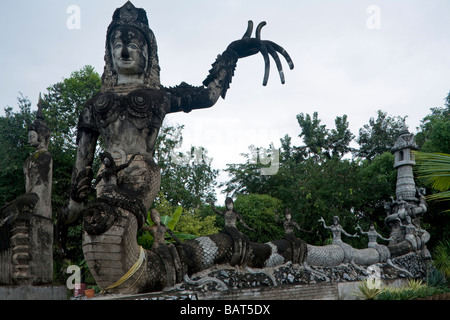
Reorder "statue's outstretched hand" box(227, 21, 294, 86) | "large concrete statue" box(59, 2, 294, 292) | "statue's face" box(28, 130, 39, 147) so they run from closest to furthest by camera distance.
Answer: "large concrete statue" box(59, 2, 294, 292) → "statue's face" box(28, 130, 39, 147) → "statue's outstretched hand" box(227, 21, 294, 86)

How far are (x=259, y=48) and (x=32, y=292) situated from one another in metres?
4.93

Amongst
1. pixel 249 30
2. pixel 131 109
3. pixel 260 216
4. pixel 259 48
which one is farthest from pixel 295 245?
pixel 260 216

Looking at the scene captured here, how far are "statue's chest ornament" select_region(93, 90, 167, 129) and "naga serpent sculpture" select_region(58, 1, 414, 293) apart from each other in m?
0.01

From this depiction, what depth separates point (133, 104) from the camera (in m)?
5.79

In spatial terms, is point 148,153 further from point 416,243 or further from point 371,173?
point 371,173

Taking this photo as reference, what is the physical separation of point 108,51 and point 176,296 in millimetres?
3655

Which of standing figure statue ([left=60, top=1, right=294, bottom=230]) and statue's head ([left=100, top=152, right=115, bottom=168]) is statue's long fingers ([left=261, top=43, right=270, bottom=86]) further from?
statue's head ([left=100, top=152, right=115, bottom=168])

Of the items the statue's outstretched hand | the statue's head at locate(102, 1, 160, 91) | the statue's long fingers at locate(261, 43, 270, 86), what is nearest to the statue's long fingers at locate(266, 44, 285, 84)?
the statue's outstretched hand

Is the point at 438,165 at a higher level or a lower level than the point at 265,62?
lower

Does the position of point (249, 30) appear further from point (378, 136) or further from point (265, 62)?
point (378, 136)

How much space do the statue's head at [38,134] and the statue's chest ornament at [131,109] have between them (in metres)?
0.84

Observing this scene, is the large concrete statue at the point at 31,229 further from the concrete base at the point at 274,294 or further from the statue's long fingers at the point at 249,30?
the statue's long fingers at the point at 249,30

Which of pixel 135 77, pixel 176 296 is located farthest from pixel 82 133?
pixel 176 296

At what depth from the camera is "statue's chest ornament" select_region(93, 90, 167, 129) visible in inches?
228
